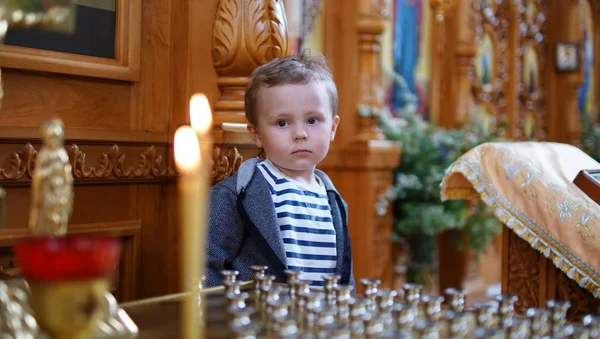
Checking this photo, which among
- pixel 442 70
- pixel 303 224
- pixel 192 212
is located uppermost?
A: pixel 442 70

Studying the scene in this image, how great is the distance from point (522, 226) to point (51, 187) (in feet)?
5.17

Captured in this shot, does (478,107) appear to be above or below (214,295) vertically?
above

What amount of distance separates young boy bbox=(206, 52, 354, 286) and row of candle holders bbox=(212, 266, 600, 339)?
0.73m

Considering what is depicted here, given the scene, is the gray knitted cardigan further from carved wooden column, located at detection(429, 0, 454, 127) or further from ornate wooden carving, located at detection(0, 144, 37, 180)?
carved wooden column, located at detection(429, 0, 454, 127)

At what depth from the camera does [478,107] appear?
20.1ft

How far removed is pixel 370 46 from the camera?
4812mm

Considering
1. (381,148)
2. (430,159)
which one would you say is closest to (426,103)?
(430,159)

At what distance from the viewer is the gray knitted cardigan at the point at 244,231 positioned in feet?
6.10

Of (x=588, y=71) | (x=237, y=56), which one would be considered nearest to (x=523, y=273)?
(x=237, y=56)

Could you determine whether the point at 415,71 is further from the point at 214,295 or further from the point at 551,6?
the point at 214,295

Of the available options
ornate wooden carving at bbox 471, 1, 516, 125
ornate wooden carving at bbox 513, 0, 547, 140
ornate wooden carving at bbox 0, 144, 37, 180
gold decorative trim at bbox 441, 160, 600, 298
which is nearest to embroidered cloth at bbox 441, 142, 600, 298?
gold decorative trim at bbox 441, 160, 600, 298

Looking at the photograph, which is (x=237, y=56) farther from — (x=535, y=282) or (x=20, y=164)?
(x=535, y=282)

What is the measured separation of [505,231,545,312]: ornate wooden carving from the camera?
2289 mm

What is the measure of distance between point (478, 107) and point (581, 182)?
13.3 ft
